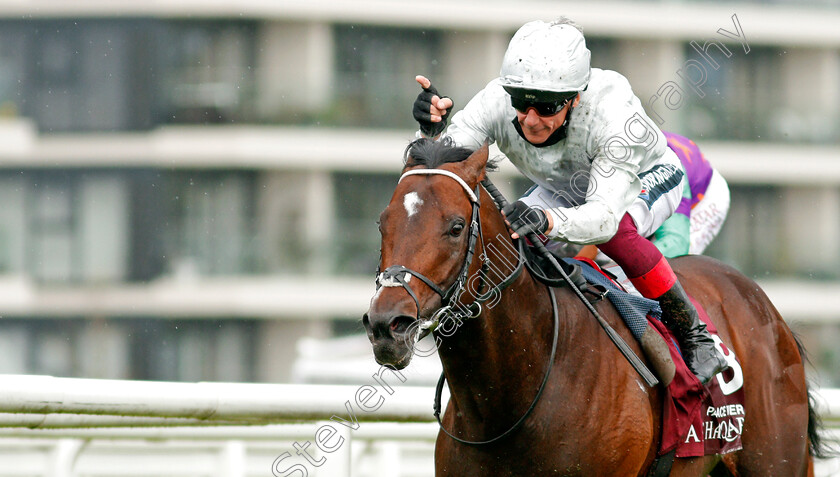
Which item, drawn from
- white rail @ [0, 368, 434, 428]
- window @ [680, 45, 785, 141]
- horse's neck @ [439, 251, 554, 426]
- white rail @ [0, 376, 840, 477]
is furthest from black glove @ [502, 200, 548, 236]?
window @ [680, 45, 785, 141]

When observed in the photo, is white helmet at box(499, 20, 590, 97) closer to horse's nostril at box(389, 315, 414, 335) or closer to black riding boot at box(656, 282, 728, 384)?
black riding boot at box(656, 282, 728, 384)

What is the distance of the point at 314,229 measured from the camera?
2309 centimetres

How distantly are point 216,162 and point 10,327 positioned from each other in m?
6.07

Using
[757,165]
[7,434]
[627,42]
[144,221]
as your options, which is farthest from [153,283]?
[7,434]

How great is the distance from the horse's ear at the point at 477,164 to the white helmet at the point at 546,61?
0.29m

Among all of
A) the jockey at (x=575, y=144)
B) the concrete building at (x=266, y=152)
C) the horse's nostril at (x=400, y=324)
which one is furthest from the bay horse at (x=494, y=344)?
the concrete building at (x=266, y=152)

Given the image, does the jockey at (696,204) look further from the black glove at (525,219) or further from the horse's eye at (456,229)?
the horse's eye at (456,229)

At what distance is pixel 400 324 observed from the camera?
9.74ft

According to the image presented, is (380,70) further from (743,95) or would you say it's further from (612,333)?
(612,333)

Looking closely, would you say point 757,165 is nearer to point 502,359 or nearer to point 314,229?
point 314,229

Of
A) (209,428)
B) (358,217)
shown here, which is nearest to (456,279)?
(209,428)

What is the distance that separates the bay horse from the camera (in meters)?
3.09

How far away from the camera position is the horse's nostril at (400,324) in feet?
9.66

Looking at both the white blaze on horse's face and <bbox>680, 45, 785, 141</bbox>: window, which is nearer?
the white blaze on horse's face
